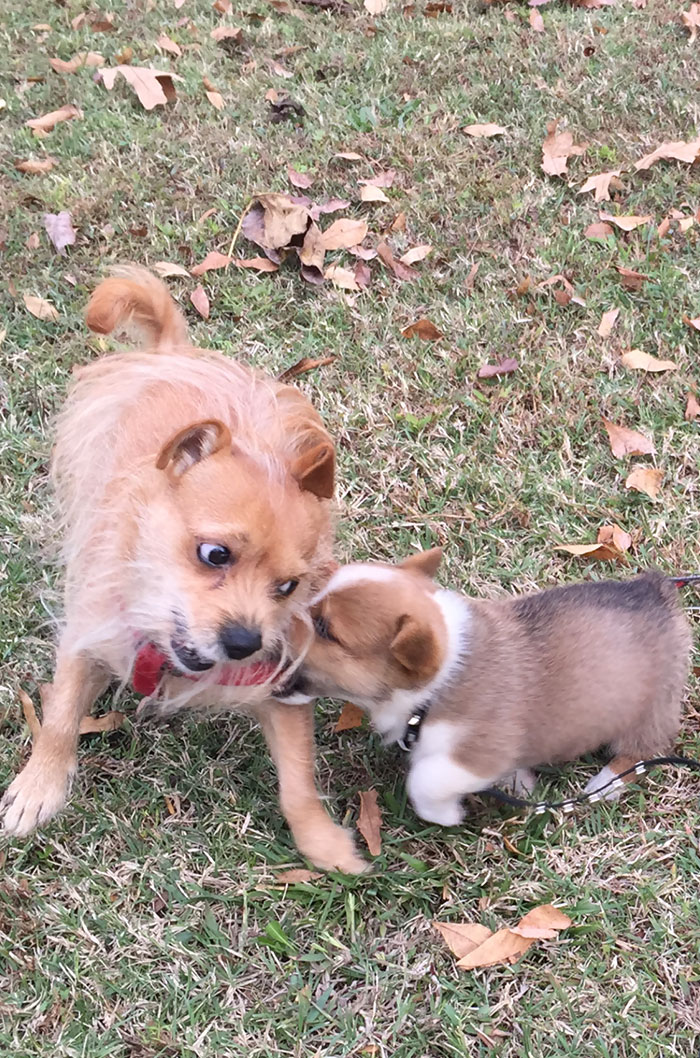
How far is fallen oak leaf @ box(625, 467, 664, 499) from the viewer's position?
11.0 ft

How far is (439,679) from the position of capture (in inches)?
98.8

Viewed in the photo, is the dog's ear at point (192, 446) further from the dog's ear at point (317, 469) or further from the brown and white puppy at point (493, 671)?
the brown and white puppy at point (493, 671)

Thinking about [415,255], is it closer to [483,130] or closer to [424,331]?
[424,331]

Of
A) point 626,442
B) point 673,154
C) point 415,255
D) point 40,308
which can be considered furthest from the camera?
point 673,154

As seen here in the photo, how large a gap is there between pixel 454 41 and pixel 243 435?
4.25 m

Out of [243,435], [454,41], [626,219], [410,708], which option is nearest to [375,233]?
[626,219]

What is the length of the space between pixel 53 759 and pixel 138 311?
1.37 metres

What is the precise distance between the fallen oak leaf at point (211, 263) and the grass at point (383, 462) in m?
0.10

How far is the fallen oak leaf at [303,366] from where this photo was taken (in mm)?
3695

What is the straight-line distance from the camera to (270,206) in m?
4.27

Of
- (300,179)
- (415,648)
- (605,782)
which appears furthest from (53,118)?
(605,782)

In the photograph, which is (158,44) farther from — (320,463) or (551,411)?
(320,463)

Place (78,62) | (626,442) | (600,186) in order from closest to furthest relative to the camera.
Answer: (626,442), (600,186), (78,62)

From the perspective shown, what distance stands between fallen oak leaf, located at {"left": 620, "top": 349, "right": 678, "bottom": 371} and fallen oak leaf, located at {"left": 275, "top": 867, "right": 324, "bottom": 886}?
2565 millimetres
